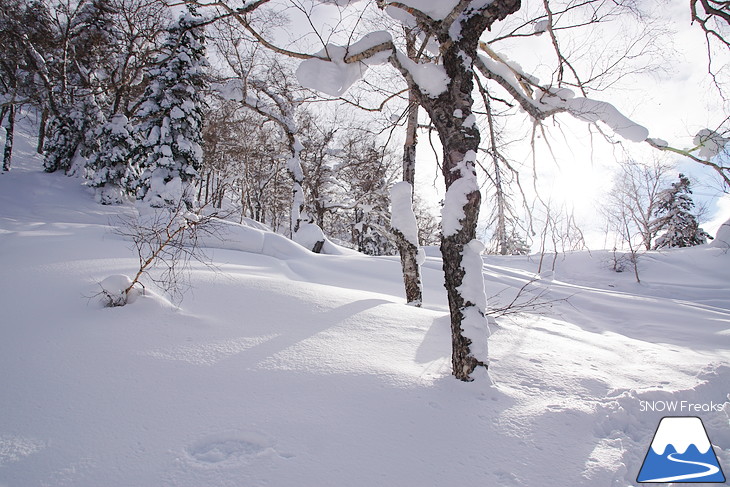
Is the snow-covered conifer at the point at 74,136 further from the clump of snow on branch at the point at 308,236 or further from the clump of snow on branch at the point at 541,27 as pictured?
the clump of snow on branch at the point at 541,27

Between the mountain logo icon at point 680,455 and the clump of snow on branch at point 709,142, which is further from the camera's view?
the clump of snow on branch at point 709,142

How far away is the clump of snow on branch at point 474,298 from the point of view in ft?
7.83

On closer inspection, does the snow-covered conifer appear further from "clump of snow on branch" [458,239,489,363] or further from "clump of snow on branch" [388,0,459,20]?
"clump of snow on branch" [458,239,489,363]

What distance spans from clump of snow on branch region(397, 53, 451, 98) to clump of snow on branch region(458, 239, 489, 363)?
1185 millimetres

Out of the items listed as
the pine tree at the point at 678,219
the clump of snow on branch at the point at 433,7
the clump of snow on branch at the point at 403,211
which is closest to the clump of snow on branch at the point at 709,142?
the clump of snow on branch at the point at 433,7

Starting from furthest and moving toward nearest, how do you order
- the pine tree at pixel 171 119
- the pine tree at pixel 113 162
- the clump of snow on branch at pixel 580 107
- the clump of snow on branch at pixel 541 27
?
1. the pine tree at pixel 113 162
2. the pine tree at pixel 171 119
3. the clump of snow on branch at pixel 541 27
4. the clump of snow on branch at pixel 580 107

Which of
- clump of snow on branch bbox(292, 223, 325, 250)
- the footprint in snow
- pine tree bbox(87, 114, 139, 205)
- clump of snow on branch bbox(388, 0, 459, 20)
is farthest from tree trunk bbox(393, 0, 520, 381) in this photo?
pine tree bbox(87, 114, 139, 205)

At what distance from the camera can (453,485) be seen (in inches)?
56.7

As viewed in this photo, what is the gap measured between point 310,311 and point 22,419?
2.09 meters

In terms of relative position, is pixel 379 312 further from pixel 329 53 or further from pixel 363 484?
pixel 329 53

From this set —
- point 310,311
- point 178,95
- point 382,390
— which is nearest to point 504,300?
point 310,311

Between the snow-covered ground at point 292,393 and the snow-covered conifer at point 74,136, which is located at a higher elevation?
the snow-covered conifer at point 74,136

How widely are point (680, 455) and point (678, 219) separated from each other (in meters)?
28.4

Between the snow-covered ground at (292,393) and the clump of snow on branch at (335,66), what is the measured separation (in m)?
2.14
